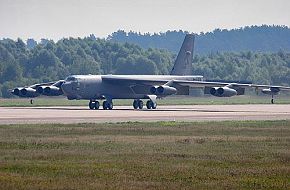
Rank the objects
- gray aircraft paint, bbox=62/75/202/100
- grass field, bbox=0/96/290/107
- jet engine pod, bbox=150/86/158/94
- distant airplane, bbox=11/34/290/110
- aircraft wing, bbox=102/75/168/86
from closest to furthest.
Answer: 1. distant airplane, bbox=11/34/290/110
2. gray aircraft paint, bbox=62/75/202/100
3. jet engine pod, bbox=150/86/158/94
4. aircraft wing, bbox=102/75/168/86
5. grass field, bbox=0/96/290/107

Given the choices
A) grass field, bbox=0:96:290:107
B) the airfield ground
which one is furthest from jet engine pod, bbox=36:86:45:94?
the airfield ground

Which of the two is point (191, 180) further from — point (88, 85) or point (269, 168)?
point (88, 85)

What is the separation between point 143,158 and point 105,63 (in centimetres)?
13405

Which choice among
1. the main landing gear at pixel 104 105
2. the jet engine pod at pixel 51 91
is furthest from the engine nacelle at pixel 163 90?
the jet engine pod at pixel 51 91

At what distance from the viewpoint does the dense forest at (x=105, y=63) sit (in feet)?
470

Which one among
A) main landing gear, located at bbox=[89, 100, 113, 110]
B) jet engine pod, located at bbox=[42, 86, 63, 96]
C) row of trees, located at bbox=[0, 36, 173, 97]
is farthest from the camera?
row of trees, located at bbox=[0, 36, 173, 97]

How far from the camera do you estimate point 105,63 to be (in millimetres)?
161625

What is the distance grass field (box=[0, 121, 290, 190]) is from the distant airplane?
102 ft

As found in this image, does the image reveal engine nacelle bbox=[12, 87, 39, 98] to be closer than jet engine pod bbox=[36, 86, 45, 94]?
No

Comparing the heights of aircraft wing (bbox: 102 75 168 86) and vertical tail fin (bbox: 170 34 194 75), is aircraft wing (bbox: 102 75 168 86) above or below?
below

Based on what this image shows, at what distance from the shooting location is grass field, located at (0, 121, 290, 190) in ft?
74.5

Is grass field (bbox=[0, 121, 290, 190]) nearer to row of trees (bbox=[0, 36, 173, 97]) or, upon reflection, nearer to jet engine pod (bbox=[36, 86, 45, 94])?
jet engine pod (bbox=[36, 86, 45, 94])

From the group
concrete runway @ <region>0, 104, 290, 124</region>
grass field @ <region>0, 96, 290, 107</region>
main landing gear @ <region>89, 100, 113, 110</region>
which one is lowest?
grass field @ <region>0, 96, 290, 107</region>

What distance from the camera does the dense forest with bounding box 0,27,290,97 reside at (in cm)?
14312
